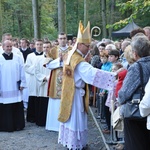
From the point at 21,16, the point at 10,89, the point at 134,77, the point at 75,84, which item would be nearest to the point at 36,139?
the point at 10,89

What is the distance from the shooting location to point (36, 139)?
649cm

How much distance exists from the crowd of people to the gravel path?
0.22m

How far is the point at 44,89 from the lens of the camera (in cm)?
761

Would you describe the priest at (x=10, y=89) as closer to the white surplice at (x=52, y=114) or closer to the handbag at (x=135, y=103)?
the white surplice at (x=52, y=114)

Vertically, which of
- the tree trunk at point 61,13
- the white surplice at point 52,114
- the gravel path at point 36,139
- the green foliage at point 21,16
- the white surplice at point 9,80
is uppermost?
the green foliage at point 21,16

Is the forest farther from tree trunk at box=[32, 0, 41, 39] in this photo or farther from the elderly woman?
the elderly woman

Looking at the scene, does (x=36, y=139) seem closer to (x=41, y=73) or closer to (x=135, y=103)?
(x=41, y=73)

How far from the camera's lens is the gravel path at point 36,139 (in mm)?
5969

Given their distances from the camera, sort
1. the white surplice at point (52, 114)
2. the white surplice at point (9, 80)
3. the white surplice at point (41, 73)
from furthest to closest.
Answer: the white surplice at point (41, 73) < the white surplice at point (9, 80) < the white surplice at point (52, 114)

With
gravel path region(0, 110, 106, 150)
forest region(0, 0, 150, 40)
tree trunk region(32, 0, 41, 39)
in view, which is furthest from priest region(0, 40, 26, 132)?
forest region(0, 0, 150, 40)

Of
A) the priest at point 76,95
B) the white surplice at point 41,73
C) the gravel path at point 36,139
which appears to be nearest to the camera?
the priest at point 76,95

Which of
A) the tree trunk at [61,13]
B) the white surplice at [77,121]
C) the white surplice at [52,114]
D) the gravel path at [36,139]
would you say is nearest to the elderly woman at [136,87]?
the white surplice at [77,121]

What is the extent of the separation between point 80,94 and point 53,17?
109 ft

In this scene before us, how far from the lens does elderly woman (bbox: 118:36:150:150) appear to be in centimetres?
348
